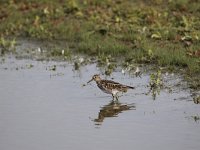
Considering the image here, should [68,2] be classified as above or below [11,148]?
above

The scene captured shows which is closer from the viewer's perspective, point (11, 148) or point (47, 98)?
point (11, 148)

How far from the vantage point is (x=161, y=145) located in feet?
41.0

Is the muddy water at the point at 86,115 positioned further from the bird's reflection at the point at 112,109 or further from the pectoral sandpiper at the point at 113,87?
the pectoral sandpiper at the point at 113,87

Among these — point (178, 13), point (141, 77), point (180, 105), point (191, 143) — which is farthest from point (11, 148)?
point (178, 13)

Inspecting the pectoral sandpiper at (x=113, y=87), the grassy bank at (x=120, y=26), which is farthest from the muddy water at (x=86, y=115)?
the grassy bank at (x=120, y=26)

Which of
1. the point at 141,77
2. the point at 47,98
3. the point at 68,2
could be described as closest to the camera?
the point at 47,98

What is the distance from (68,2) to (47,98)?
10.4 metres

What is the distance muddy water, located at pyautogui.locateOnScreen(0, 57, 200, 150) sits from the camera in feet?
42.1

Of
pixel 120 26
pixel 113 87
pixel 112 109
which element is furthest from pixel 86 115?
pixel 120 26

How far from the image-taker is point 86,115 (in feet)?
48.9

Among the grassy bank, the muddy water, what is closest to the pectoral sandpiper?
the muddy water

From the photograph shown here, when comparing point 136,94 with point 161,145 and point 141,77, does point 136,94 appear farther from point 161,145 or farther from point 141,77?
point 161,145

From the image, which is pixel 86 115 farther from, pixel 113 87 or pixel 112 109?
pixel 113 87

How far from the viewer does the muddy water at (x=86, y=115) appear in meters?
12.8
